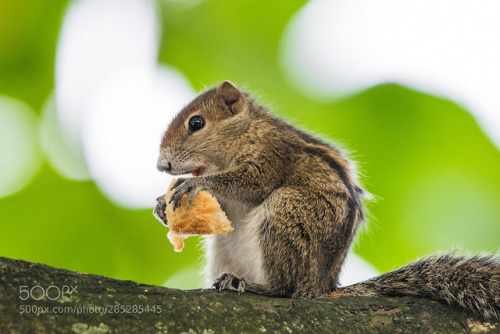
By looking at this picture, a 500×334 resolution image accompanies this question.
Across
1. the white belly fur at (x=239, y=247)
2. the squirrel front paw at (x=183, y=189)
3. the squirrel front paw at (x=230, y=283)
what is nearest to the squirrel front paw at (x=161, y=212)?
the squirrel front paw at (x=183, y=189)

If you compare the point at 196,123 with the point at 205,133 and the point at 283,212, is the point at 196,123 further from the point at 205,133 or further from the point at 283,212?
the point at 283,212

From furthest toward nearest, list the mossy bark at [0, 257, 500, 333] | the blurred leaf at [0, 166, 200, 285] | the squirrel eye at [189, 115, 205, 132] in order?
the squirrel eye at [189, 115, 205, 132] → the blurred leaf at [0, 166, 200, 285] → the mossy bark at [0, 257, 500, 333]

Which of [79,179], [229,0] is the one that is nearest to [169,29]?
[229,0]

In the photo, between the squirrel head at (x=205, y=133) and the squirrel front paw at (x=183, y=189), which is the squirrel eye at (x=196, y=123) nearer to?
the squirrel head at (x=205, y=133)

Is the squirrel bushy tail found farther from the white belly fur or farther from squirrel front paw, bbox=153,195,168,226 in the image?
squirrel front paw, bbox=153,195,168,226

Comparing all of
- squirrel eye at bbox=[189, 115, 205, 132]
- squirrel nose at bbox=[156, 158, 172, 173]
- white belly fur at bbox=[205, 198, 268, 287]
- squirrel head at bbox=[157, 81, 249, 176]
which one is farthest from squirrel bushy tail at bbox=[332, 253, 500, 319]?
squirrel eye at bbox=[189, 115, 205, 132]
